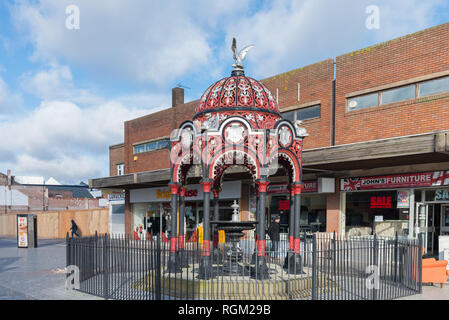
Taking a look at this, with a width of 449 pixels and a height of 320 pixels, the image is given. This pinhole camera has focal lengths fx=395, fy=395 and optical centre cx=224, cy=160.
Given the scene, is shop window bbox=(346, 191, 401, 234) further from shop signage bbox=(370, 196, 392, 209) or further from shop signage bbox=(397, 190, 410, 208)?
shop signage bbox=(397, 190, 410, 208)

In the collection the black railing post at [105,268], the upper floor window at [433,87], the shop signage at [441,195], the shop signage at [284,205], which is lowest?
the black railing post at [105,268]

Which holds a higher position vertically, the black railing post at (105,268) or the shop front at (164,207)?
the shop front at (164,207)

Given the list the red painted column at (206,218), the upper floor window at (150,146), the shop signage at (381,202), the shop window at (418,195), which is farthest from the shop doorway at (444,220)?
the upper floor window at (150,146)

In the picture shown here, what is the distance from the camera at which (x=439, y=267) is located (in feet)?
30.7

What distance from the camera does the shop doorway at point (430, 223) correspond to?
13.6 m

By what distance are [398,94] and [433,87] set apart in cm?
121

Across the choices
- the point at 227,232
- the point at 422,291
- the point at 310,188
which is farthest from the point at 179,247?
the point at 310,188

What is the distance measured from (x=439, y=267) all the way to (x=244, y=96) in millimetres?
6192

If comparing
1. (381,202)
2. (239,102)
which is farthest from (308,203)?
(239,102)

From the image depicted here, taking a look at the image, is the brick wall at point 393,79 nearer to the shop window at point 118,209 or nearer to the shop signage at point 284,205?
the shop signage at point 284,205

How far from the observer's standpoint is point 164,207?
960 inches

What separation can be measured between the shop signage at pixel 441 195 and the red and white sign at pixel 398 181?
13.0 inches
